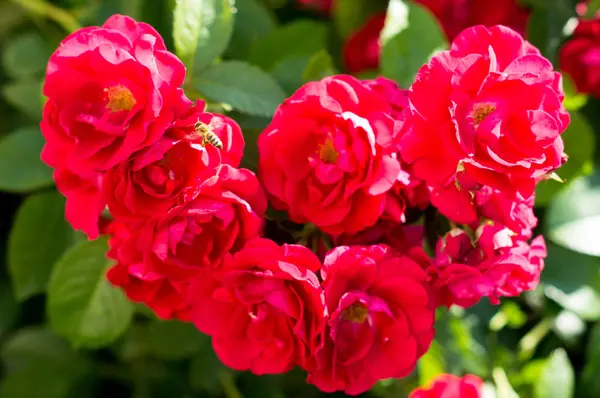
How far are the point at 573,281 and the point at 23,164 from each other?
80 centimetres

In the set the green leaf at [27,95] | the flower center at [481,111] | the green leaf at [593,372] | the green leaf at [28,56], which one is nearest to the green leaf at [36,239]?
the green leaf at [27,95]

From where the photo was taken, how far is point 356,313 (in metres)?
0.59

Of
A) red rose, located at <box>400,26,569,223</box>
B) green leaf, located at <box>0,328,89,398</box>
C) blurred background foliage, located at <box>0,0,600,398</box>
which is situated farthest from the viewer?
green leaf, located at <box>0,328,89,398</box>

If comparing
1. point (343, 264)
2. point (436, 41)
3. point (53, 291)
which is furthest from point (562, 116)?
point (53, 291)

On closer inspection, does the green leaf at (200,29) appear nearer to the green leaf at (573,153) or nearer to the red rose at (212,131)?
the red rose at (212,131)

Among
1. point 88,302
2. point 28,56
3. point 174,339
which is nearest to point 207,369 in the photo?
point 174,339

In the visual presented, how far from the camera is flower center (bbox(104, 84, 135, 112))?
1.78 ft

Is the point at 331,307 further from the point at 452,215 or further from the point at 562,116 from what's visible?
the point at 562,116

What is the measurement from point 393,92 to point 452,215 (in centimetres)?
14

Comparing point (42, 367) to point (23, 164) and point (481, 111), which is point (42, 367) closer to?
point (23, 164)

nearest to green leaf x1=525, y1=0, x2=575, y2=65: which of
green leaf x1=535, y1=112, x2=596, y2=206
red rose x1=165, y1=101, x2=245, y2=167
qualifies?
green leaf x1=535, y1=112, x2=596, y2=206

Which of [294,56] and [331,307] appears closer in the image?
[331,307]

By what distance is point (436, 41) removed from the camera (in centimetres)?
84

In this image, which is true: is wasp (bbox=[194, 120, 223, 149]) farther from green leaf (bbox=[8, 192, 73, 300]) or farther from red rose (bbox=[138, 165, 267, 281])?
green leaf (bbox=[8, 192, 73, 300])
